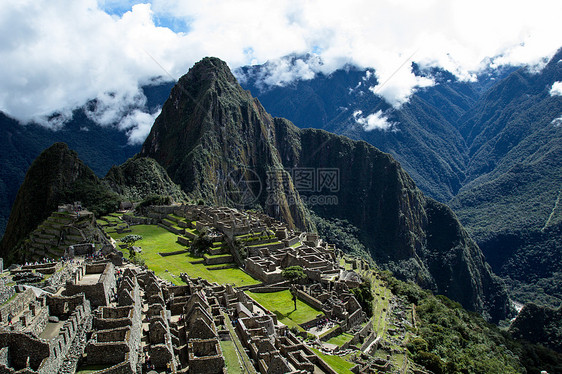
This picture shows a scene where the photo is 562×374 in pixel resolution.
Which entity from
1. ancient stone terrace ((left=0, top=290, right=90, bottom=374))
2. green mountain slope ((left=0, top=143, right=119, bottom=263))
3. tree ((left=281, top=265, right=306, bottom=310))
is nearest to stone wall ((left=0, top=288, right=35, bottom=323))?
ancient stone terrace ((left=0, top=290, right=90, bottom=374))

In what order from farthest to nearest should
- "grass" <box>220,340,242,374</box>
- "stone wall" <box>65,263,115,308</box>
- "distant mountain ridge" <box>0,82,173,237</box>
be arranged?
"distant mountain ridge" <box>0,82,173,237</box> → "stone wall" <box>65,263,115,308</box> → "grass" <box>220,340,242,374</box>

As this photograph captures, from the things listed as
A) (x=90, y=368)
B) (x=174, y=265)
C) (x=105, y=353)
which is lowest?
(x=90, y=368)

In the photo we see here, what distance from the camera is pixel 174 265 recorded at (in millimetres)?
50656

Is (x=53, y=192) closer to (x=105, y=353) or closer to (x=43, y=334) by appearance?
(x=43, y=334)

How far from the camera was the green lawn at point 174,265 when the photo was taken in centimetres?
4670

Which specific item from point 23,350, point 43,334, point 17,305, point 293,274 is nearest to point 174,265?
point 293,274

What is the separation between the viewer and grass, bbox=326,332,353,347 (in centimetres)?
3762

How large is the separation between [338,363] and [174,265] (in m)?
26.0

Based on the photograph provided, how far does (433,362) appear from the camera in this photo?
4116 centimetres

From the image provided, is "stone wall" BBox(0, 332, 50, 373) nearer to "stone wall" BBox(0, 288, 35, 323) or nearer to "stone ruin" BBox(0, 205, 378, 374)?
"stone ruin" BBox(0, 205, 378, 374)

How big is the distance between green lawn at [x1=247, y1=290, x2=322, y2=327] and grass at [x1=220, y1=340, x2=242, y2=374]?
13477mm

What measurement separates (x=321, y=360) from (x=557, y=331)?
87.2 metres

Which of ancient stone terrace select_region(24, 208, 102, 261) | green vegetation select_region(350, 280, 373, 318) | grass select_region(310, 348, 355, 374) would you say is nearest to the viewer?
grass select_region(310, 348, 355, 374)

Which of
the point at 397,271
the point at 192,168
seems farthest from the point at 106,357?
the point at 397,271
